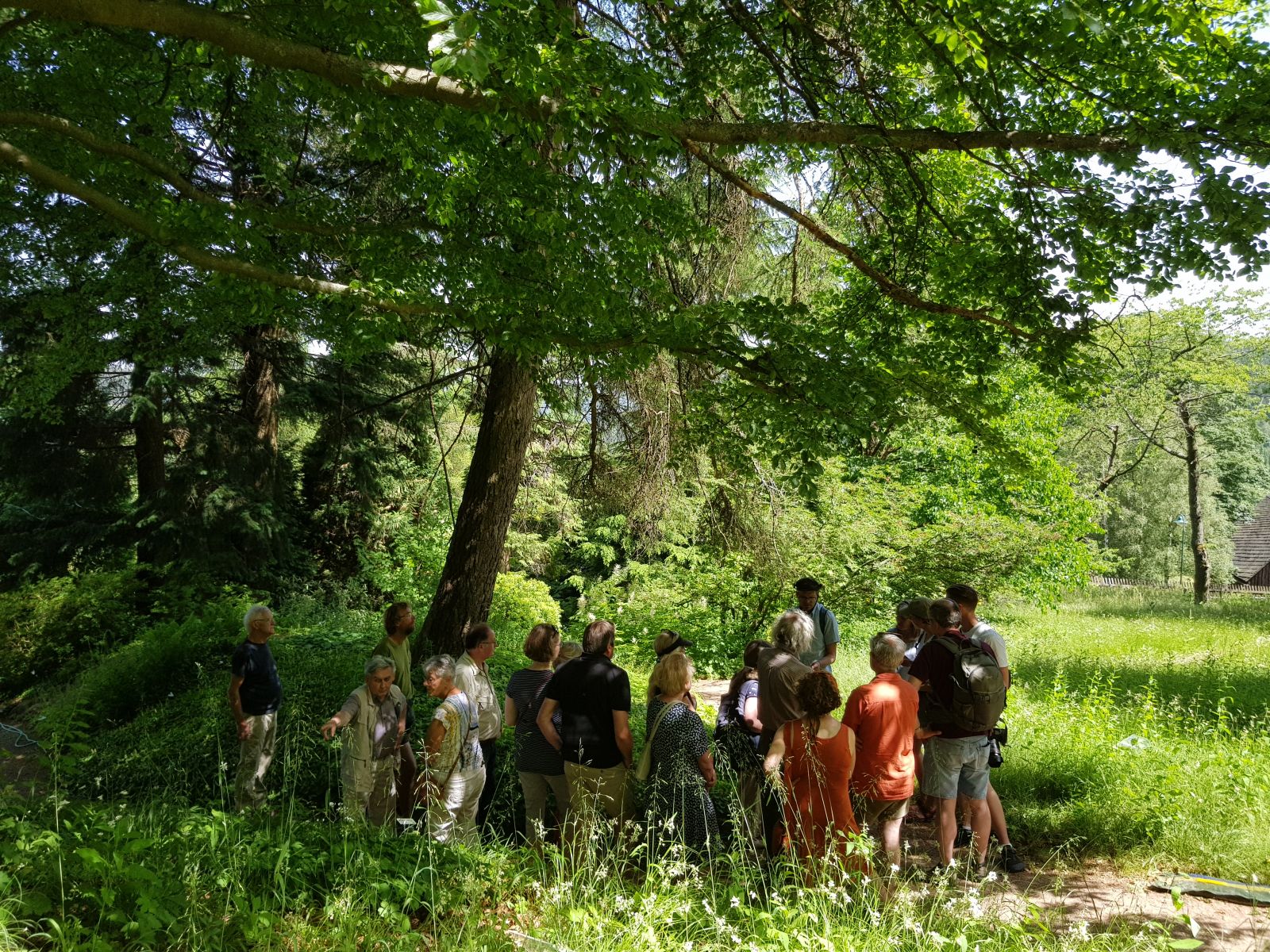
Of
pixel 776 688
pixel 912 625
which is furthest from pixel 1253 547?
pixel 776 688

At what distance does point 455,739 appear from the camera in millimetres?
4742

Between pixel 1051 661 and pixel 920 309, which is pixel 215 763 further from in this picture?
pixel 1051 661

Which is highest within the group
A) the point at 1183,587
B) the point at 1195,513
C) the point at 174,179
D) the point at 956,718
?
the point at 174,179

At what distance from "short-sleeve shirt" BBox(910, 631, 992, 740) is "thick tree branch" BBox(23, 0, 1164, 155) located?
10.6 feet

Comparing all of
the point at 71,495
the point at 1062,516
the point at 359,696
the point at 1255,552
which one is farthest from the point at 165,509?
the point at 1255,552

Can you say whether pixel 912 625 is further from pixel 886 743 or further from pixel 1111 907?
pixel 1111 907

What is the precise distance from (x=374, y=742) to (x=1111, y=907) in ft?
14.1

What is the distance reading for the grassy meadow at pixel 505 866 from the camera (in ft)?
10.2

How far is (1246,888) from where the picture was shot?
4.21 metres

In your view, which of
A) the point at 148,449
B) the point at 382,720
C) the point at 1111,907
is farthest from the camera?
the point at 148,449

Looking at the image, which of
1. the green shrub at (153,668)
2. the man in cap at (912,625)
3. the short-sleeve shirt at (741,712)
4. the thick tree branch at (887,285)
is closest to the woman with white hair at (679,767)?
the short-sleeve shirt at (741,712)

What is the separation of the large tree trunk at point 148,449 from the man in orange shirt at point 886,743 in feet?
41.3

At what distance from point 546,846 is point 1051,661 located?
11.0 meters

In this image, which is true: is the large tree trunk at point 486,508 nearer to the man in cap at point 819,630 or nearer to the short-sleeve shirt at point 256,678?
the short-sleeve shirt at point 256,678
